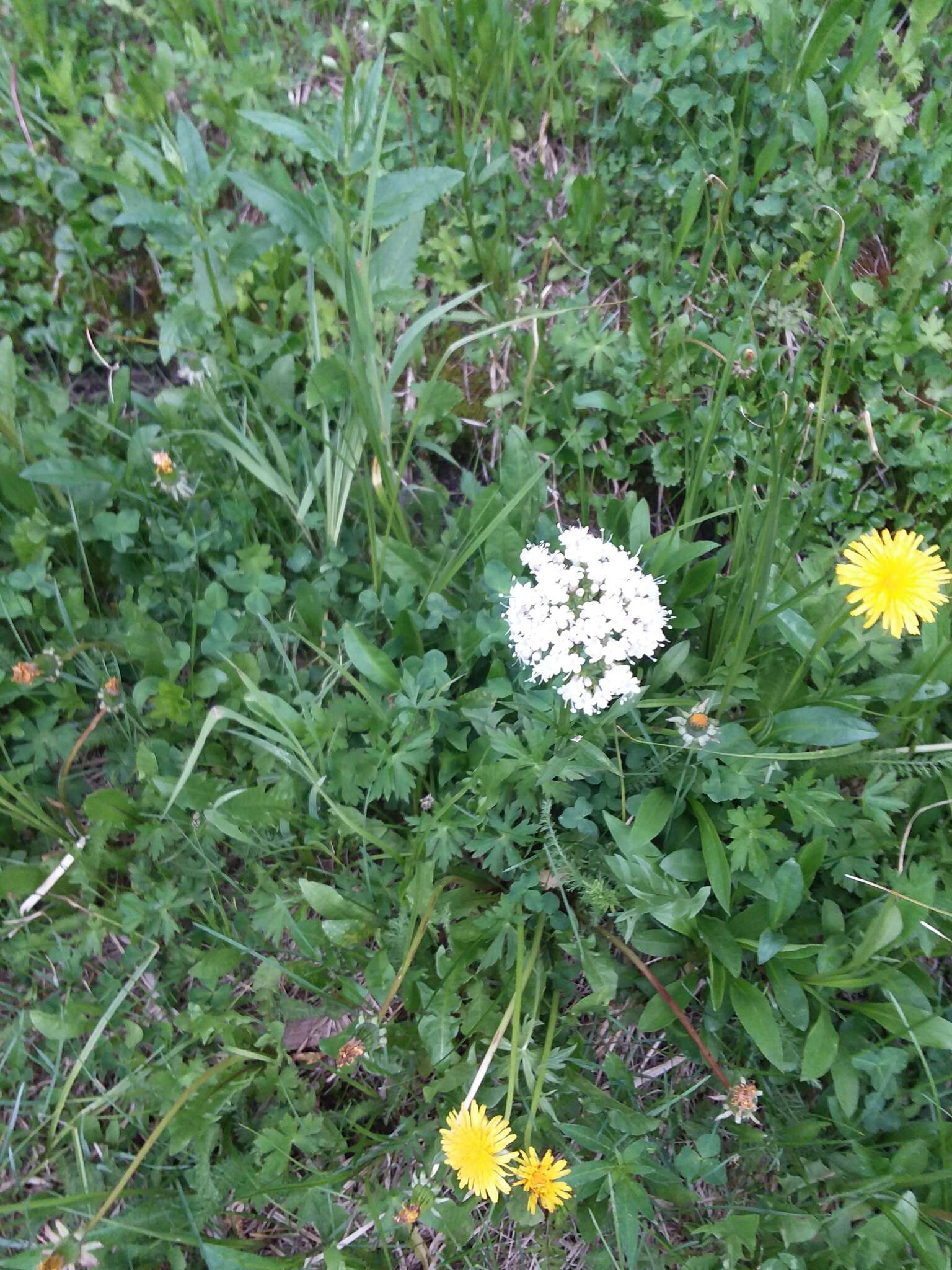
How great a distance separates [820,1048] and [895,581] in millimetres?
963

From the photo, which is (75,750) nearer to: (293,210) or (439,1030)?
(439,1030)

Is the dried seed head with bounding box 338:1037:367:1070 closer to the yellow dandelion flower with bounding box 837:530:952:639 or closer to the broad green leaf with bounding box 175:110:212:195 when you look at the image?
the yellow dandelion flower with bounding box 837:530:952:639

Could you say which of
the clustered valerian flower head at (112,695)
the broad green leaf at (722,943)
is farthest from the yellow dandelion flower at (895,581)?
the clustered valerian flower head at (112,695)

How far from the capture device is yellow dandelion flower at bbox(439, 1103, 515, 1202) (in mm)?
1519

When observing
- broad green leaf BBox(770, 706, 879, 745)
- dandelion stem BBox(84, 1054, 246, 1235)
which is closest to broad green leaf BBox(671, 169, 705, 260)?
broad green leaf BBox(770, 706, 879, 745)

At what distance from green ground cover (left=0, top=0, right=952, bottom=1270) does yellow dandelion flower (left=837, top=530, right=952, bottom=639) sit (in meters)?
0.23

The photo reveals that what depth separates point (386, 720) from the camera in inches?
78.5

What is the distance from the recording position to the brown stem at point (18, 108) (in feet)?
8.09

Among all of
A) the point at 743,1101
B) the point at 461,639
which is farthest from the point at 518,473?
the point at 743,1101

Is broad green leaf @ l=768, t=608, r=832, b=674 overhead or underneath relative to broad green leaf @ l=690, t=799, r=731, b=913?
overhead

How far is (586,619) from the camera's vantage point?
5.48 feet

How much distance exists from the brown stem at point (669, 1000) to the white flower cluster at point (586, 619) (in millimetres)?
577

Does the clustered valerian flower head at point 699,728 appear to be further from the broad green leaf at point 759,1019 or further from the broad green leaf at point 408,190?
the broad green leaf at point 408,190

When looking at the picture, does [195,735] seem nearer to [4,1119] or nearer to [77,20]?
[4,1119]
